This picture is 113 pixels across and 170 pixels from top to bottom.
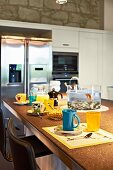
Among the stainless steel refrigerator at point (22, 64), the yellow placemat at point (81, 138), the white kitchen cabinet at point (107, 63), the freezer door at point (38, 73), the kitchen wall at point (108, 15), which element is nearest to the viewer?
the yellow placemat at point (81, 138)

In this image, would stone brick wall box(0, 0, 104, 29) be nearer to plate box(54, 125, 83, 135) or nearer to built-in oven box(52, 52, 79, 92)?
built-in oven box(52, 52, 79, 92)

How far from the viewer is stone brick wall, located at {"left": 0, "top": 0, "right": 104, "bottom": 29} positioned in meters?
4.50

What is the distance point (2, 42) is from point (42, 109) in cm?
228

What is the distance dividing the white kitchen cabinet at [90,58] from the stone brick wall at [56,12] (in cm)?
65

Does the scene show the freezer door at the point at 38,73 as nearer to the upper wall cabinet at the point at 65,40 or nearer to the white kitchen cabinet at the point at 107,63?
the upper wall cabinet at the point at 65,40

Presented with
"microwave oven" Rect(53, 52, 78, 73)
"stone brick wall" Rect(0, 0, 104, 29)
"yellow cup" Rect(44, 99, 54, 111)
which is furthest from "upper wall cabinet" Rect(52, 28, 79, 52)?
"yellow cup" Rect(44, 99, 54, 111)

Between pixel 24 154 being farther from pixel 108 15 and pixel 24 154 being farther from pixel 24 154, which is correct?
pixel 108 15

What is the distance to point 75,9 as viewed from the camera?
5.05m

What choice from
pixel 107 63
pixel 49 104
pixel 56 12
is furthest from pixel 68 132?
pixel 56 12

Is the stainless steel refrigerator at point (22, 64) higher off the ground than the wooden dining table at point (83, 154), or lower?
higher

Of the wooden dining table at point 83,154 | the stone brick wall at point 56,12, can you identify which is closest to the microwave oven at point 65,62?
the stone brick wall at point 56,12

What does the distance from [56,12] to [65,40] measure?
926mm

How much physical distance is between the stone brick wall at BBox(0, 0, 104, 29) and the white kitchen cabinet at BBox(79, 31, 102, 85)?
25.7 inches

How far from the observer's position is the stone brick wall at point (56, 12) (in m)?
4.50
